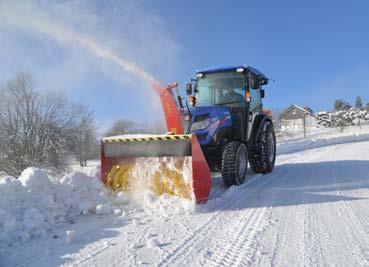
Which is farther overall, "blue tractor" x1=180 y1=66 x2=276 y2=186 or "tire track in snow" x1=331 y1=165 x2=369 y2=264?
"blue tractor" x1=180 y1=66 x2=276 y2=186

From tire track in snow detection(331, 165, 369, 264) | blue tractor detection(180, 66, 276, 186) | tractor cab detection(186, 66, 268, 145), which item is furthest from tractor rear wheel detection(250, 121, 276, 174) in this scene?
tire track in snow detection(331, 165, 369, 264)

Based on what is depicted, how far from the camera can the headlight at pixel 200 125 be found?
657 cm

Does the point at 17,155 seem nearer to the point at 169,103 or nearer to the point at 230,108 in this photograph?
the point at 169,103

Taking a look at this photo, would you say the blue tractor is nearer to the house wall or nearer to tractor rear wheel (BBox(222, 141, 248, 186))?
tractor rear wheel (BBox(222, 141, 248, 186))

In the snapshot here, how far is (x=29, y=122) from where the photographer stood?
70.8 feet

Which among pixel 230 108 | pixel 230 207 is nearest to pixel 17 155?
pixel 230 108

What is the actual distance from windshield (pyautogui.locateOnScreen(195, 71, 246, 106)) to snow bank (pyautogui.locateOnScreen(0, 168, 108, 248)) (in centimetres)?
304

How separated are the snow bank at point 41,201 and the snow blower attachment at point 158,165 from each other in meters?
0.49

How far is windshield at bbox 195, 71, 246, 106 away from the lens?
7.32m

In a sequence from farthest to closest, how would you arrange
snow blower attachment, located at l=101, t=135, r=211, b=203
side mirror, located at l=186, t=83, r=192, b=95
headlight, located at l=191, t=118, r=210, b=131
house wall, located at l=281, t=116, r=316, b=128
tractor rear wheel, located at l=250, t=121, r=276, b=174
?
house wall, located at l=281, t=116, r=316, b=128
tractor rear wheel, located at l=250, t=121, r=276, b=174
side mirror, located at l=186, t=83, r=192, b=95
headlight, located at l=191, t=118, r=210, b=131
snow blower attachment, located at l=101, t=135, r=211, b=203

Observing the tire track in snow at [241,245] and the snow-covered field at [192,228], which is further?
the snow-covered field at [192,228]

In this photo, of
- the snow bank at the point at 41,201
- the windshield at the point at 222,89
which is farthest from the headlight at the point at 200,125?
the snow bank at the point at 41,201

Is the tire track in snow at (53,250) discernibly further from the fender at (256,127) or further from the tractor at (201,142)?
the fender at (256,127)

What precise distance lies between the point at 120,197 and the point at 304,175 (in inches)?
172
